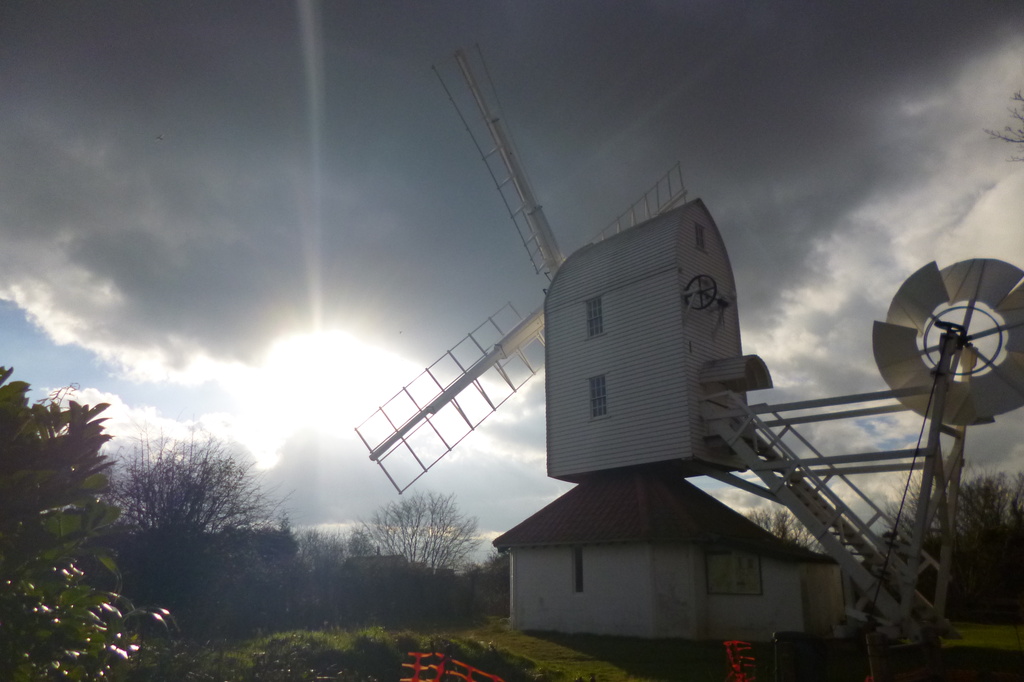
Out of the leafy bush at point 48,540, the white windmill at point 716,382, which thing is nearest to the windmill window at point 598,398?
the white windmill at point 716,382

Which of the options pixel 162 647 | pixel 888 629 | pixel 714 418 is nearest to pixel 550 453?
pixel 714 418

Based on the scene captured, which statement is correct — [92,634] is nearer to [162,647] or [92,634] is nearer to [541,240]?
[162,647]

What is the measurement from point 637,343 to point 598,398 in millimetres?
2304

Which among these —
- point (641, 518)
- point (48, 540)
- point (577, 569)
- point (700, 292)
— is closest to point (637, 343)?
point (700, 292)

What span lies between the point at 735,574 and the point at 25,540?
1842 cm

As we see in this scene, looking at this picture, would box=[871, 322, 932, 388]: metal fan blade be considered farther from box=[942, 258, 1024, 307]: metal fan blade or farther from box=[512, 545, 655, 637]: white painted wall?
box=[512, 545, 655, 637]: white painted wall

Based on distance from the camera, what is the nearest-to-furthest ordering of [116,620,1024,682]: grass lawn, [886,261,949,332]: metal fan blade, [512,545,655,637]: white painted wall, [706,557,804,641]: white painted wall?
[116,620,1024,682]: grass lawn
[886,261,949,332]: metal fan blade
[706,557,804,641]: white painted wall
[512,545,655,637]: white painted wall

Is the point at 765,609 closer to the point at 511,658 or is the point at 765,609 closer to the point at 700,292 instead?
the point at 511,658

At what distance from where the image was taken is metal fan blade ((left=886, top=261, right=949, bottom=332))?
14.0 m

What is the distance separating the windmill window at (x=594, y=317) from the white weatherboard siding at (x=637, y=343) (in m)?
0.18

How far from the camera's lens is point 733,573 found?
740 inches

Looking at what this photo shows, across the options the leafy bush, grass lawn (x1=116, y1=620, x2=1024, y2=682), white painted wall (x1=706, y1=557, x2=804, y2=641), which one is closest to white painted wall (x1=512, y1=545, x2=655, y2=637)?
grass lawn (x1=116, y1=620, x2=1024, y2=682)

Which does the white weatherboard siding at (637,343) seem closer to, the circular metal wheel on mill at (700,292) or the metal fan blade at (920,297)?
the circular metal wheel on mill at (700,292)

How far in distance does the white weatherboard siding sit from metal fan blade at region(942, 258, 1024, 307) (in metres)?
7.67
